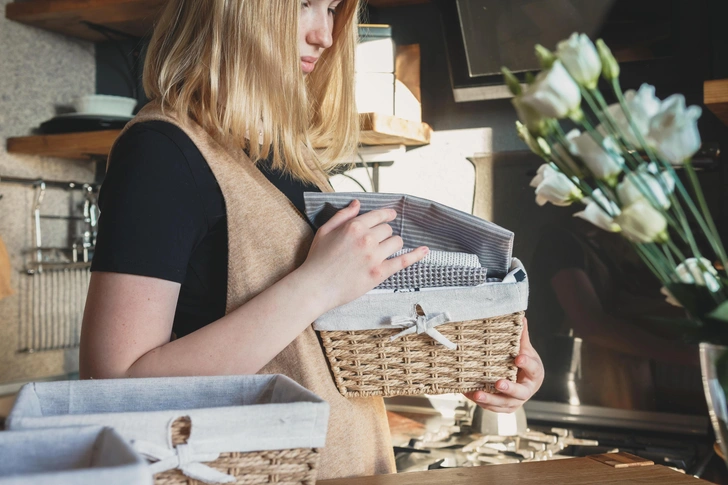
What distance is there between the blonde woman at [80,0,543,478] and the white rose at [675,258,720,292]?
0.30 meters

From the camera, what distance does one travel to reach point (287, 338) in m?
0.63

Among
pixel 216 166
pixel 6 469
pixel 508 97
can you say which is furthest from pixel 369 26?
pixel 6 469

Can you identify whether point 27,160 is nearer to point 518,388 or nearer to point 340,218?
point 340,218

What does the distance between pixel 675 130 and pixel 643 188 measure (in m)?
0.05

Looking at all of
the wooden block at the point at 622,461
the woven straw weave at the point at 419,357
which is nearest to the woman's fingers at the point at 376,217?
the woven straw weave at the point at 419,357

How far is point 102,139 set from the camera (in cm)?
183

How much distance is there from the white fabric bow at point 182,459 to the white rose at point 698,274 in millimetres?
294

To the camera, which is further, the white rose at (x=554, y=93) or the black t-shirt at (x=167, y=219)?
the black t-shirt at (x=167, y=219)

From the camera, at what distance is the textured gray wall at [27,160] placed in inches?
75.5

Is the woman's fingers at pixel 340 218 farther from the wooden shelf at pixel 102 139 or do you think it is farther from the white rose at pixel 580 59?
the wooden shelf at pixel 102 139

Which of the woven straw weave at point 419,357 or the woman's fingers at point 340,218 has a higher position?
the woman's fingers at point 340,218

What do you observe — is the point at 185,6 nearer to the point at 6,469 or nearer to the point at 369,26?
the point at 6,469

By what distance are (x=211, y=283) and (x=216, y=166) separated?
122mm

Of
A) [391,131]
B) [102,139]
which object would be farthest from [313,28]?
[102,139]
